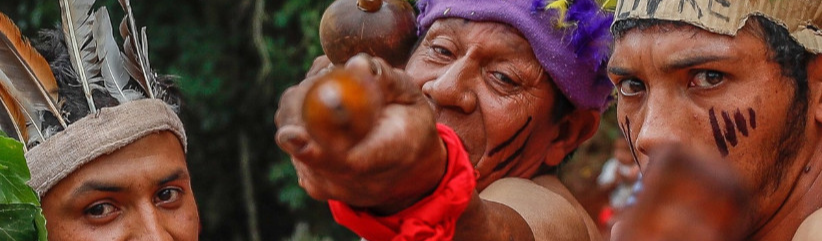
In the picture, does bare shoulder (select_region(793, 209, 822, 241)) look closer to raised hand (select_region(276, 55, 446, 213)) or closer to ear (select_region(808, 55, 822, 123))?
ear (select_region(808, 55, 822, 123))

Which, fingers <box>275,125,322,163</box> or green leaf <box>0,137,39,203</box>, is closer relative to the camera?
fingers <box>275,125,322,163</box>

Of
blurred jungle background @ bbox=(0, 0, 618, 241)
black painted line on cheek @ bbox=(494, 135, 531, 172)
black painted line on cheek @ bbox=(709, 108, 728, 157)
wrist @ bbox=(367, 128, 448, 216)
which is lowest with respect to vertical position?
blurred jungle background @ bbox=(0, 0, 618, 241)

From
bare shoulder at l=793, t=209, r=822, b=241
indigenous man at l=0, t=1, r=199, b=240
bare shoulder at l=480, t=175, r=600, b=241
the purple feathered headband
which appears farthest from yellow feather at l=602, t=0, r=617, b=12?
indigenous man at l=0, t=1, r=199, b=240

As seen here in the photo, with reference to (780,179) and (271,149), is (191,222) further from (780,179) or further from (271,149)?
(271,149)

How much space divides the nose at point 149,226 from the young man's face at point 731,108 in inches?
54.5

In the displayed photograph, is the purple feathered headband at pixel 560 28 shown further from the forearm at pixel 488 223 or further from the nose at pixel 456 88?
the forearm at pixel 488 223

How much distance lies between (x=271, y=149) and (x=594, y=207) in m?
2.29

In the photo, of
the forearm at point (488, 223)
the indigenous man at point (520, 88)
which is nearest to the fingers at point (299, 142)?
the forearm at point (488, 223)

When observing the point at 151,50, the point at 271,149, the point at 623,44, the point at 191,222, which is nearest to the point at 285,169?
the point at 271,149

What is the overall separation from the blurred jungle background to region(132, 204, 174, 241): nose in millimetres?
3761

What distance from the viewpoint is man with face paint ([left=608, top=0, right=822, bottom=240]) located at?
8.68ft

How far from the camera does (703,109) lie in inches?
106

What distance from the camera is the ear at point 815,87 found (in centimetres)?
267

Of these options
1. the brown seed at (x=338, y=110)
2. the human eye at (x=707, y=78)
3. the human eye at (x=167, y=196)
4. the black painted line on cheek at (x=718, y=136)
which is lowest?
the human eye at (x=167, y=196)
